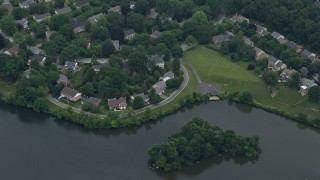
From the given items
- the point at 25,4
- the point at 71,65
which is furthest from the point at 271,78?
the point at 25,4

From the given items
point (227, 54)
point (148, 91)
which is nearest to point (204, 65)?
point (227, 54)

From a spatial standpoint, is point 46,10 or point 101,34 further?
point 46,10

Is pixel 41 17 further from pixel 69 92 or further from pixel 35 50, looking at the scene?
pixel 69 92

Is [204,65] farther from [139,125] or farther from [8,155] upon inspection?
[8,155]

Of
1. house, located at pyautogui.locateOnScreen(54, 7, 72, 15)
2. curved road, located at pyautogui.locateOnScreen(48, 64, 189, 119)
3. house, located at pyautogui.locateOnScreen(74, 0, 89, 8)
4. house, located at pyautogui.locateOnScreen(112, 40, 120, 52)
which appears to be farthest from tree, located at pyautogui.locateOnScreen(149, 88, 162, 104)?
house, located at pyautogui.locateOnScreen(74, 0, 89, 8)

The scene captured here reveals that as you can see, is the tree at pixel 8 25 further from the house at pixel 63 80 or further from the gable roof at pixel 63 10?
the house at pixel 63 80
